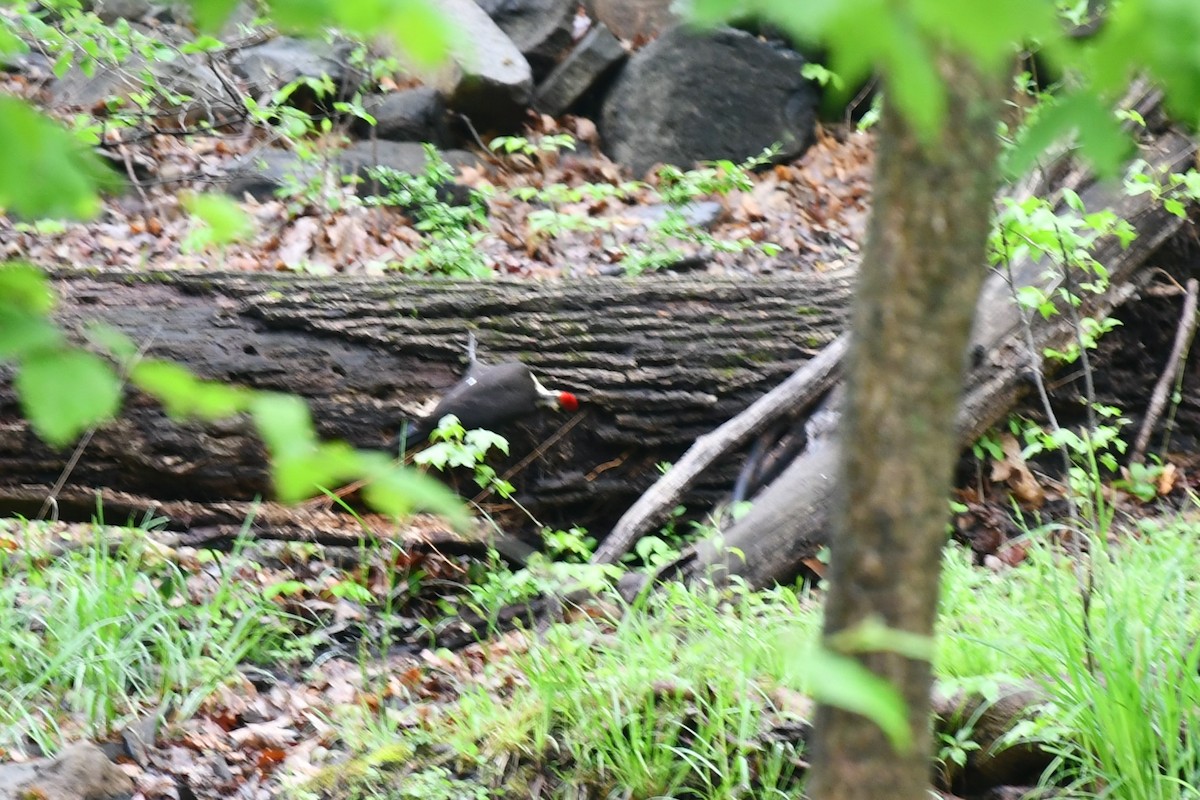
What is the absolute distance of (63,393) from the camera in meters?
0.91

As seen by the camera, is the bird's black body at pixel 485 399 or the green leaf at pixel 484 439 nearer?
the green leaf at pixel 484 439

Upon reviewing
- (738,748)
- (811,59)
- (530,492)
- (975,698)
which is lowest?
(530,492)

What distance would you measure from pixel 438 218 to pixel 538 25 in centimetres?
322

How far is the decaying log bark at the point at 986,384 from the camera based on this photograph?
4.47 meters

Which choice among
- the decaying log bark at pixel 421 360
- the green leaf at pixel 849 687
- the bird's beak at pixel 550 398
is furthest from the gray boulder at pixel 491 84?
the green leaf at pixel 849 687

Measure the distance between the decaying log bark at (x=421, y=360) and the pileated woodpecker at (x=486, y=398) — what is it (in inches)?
3.8

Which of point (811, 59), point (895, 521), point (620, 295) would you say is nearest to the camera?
point (895, 521)

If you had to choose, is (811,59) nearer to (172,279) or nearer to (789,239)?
(789,239)

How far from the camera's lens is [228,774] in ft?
11.5

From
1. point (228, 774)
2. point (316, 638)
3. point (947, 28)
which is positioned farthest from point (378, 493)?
point (316, 638)

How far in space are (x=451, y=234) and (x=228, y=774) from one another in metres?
4.76

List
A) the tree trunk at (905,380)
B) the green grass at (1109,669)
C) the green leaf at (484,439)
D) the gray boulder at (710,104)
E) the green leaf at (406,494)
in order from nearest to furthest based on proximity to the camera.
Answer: the green leaf at (406,494), the tree trunk at (905,380), the green grass at (1109,669), the green leaf at (484,439), the gray boulder at (710,104)

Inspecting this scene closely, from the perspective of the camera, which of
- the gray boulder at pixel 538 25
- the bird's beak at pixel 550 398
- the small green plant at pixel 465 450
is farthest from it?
the gray boulder at pixel 538 25

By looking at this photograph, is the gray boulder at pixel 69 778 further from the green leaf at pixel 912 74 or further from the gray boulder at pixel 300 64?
the gray boulder at pixel 300 64
